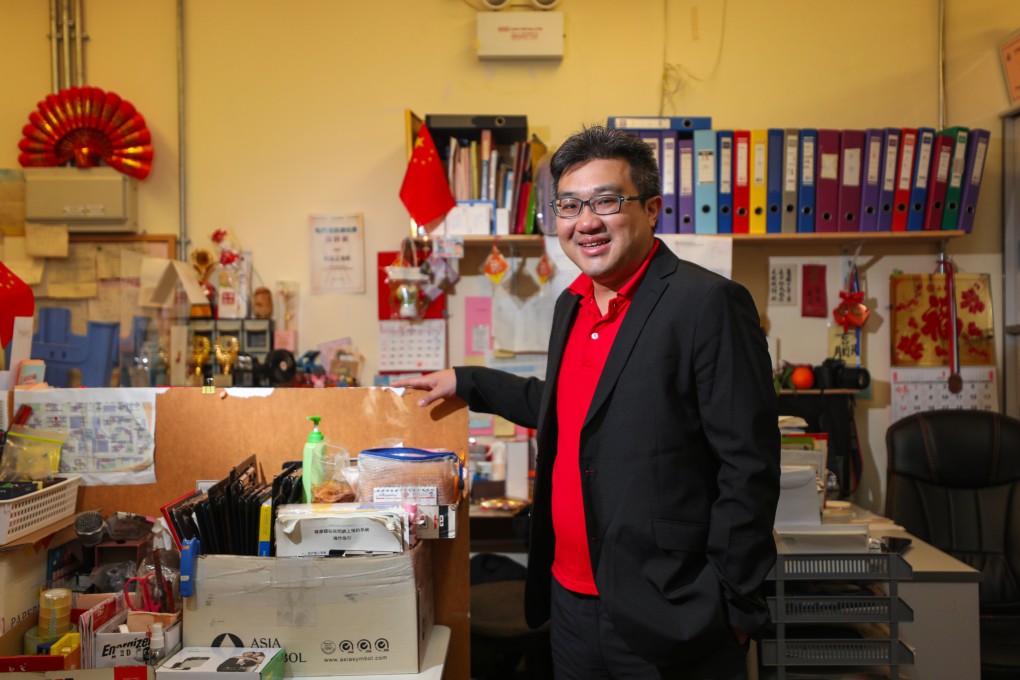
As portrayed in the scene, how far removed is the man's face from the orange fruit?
1568 millimetres

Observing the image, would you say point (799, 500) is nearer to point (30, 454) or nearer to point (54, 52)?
point (30, 454)

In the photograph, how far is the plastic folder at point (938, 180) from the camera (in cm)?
280

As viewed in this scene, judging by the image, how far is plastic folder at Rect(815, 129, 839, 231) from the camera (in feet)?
9.20

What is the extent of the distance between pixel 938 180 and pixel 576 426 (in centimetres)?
204

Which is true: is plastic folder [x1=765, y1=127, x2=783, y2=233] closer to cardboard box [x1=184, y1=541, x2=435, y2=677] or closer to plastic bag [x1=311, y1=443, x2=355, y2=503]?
plastic bag [x1=311, y1=443, x2=355, y2=503]

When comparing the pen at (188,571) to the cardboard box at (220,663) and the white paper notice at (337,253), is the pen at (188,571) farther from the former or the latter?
the white paper notice at (337,253)

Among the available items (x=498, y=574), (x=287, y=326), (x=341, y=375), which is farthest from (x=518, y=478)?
(x=287, y=326)

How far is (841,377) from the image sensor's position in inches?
114

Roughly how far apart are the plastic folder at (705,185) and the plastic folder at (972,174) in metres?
0.90

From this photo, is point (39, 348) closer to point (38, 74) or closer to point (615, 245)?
point (38, 74)

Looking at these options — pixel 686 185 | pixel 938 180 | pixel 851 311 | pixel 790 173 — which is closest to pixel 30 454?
pixel 686 185

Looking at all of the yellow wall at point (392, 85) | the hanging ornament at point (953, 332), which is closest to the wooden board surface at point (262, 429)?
the yellow wall at point (392, 85)

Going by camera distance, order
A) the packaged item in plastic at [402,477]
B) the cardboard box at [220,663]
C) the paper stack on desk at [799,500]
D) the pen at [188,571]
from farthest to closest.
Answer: the paper stack on desk at [799,500], the packaged item in plastic at [402,477], the pen at [188,571], the cardboard box at [220,663]

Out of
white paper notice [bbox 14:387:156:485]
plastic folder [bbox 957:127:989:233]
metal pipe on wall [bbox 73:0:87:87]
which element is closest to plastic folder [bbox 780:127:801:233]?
plastic folder [bbox 957:127:989:233]
